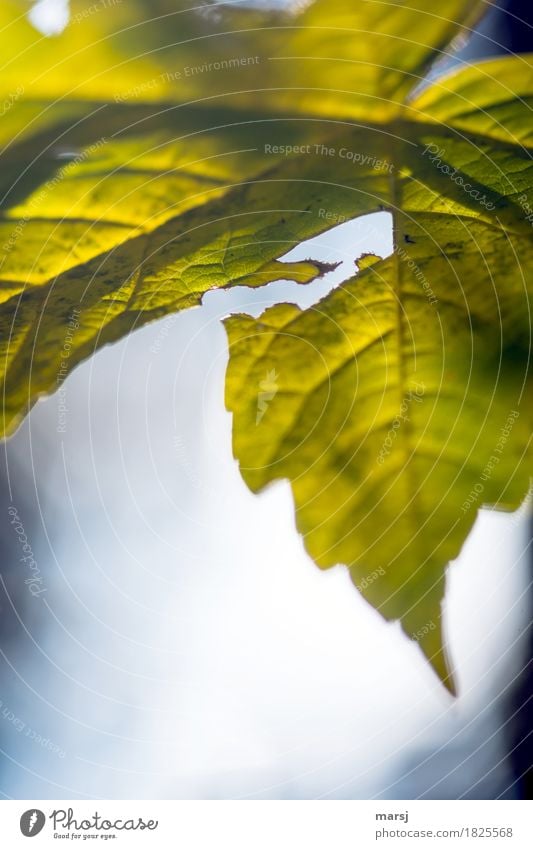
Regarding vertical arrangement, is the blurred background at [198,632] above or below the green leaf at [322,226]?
below

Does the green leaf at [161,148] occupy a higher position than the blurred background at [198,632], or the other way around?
the green leaf at [161,148]

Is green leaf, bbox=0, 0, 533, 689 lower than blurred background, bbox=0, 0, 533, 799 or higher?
higher

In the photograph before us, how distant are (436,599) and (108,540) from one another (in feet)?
0.68

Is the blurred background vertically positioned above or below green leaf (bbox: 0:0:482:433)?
below

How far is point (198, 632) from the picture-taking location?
0.44 metres

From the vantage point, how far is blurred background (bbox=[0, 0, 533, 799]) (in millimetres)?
434

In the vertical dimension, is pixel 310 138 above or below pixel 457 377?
above

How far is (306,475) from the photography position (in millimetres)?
426

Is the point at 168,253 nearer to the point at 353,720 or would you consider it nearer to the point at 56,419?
the point at 56,419

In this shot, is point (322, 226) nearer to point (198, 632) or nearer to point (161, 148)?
point (161, 148)

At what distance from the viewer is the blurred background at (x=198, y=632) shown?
43 cm

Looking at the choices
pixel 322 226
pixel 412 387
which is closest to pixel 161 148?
pixel 322 226
